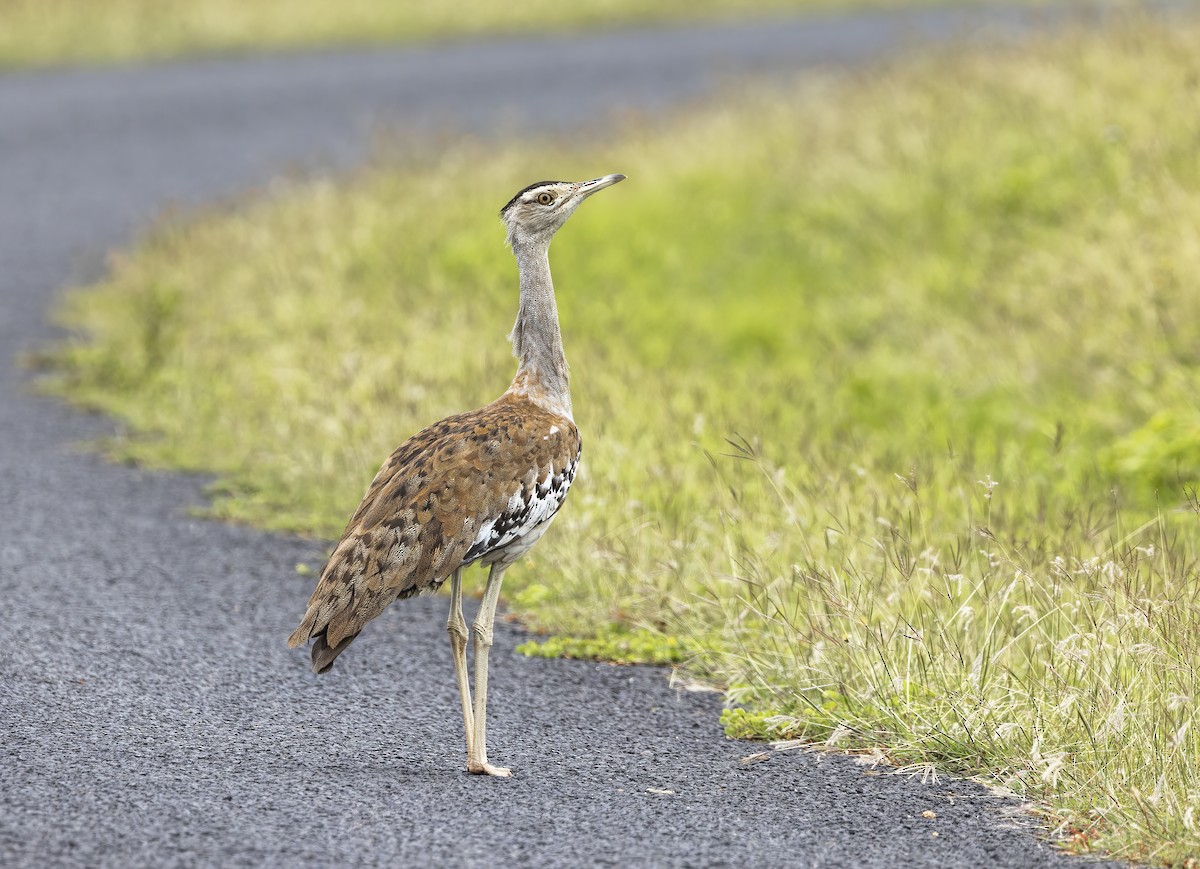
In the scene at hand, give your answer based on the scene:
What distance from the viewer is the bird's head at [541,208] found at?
19.0 feet

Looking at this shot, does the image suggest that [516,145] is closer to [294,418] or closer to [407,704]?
[294,418]

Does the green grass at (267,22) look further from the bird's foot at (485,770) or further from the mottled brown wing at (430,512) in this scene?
the bird's foot at (485,770)

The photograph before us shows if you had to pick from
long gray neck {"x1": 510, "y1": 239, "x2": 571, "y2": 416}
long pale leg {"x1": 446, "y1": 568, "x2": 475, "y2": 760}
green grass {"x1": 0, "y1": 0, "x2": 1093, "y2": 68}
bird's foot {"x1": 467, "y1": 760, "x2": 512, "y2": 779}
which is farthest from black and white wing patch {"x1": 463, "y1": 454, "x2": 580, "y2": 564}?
green grass {"x1": 0, "y1": 0, "x2": 1093, "y2": 68}

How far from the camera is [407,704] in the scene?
233 inches

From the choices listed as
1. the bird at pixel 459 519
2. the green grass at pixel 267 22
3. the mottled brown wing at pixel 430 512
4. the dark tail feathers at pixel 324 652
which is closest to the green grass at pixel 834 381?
the bird at pixel 459 519

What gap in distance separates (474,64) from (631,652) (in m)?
13.6

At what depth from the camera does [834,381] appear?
32.2 ft

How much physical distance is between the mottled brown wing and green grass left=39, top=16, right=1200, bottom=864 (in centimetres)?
112

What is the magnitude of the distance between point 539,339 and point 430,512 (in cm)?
90

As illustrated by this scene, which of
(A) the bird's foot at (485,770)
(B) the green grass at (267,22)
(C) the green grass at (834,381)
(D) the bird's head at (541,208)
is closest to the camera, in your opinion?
(A) the bird's foot at (485,770)

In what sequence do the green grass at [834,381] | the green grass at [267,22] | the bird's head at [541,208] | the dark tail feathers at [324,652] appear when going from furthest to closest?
the green grass at [267,22] < the bird's head at [541,208] < the green grass at [834,381] < the dark tail feathers at [324,652]

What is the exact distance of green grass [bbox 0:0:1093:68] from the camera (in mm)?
19453

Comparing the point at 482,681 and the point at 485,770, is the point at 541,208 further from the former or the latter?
the point at 485,770

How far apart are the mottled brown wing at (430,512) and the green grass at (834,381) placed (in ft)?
3.66
